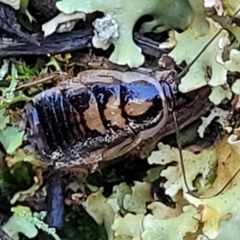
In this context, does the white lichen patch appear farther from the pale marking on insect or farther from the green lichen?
the pale marking on insect

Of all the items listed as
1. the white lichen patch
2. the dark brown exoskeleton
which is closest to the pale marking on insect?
the dark brown exoskeleton

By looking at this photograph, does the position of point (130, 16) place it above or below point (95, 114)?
above

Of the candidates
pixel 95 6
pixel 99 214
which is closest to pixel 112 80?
pixel 95 6

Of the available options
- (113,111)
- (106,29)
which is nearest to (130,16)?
(106,29)

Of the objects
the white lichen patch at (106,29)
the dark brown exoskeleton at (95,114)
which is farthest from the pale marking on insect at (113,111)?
the white lichen patch at (106,29)

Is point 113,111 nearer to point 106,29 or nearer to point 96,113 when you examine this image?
point 96,113

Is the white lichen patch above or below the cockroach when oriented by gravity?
above
